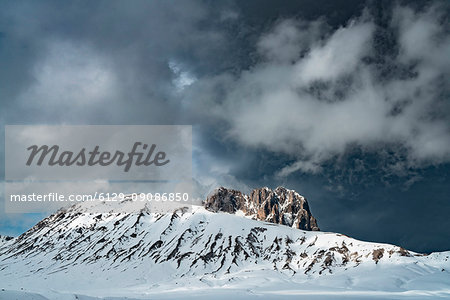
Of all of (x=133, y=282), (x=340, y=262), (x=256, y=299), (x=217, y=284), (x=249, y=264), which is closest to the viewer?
(x=256, y=299)

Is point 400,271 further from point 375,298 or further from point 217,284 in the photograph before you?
point 217,284

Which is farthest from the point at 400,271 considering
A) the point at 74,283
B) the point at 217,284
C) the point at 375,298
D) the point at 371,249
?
the point at 74,283

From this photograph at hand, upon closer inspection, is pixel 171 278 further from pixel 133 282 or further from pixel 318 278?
pixel 318 278

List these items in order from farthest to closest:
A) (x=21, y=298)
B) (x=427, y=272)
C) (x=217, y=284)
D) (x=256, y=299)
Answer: (x=217, y=284) → (x=427, y=272) → (x=256, y=299) → (x=21, y=298)

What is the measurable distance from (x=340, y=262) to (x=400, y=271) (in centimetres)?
3674

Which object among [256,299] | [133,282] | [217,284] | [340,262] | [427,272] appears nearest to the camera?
[256,299]

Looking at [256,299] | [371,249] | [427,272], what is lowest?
[256,299]

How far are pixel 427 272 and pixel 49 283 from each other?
194902mm

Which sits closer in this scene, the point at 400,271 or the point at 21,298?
the point at 21,298

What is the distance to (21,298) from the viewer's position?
5103cm

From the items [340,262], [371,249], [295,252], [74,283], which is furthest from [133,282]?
[371,249]

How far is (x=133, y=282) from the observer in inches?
7175

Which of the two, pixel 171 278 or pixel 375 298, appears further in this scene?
pixel 171 278

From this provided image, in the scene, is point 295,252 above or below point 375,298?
above
